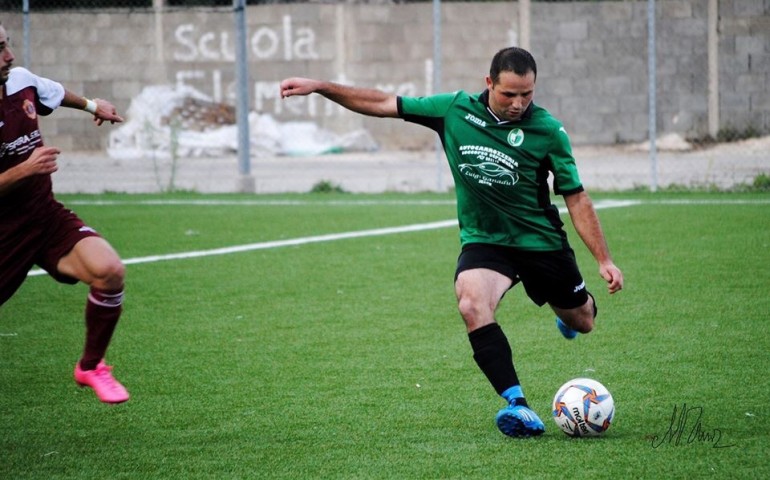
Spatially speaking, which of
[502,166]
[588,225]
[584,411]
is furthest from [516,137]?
[584,411]

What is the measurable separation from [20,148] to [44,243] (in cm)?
48

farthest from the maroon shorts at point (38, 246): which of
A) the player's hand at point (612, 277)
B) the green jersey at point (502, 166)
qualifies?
the player's hand at point (612, 277)

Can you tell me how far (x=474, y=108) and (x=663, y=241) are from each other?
5.97 metres

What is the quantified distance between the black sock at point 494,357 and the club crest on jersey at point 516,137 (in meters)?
0.89

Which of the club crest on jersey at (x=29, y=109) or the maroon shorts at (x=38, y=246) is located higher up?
the club crest on jersey at (x=29, y=109)

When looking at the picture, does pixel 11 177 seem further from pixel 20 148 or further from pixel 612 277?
pixel 612 277

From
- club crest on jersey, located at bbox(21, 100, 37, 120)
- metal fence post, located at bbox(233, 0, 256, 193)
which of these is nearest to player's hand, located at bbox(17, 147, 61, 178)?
club crest on jersey, located at bbox(21, 100, 37, 120)

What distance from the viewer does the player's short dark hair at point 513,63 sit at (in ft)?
17.2

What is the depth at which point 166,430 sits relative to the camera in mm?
5332

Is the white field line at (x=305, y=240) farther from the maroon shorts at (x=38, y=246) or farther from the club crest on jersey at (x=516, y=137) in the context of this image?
the club crest on jersey at (x=516, y=137)

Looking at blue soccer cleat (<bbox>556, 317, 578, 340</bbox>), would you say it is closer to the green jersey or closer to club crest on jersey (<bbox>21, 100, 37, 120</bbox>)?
the green jersey

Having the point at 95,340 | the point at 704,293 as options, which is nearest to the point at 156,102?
the point at 704,293

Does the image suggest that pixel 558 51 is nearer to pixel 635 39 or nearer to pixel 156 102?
pixel 635 39

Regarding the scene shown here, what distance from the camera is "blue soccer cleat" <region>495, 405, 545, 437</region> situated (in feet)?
16.3
